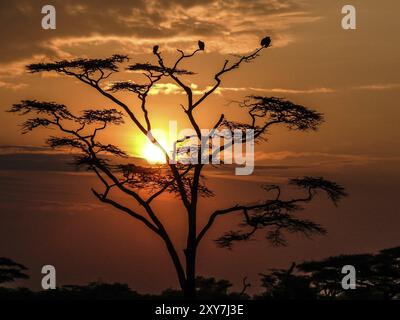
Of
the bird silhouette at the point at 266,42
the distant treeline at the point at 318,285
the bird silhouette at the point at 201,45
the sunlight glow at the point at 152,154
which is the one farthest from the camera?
the distant treeline at the point at 318,285

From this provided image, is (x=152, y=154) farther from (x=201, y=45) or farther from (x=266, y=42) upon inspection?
(x=266, y=42)

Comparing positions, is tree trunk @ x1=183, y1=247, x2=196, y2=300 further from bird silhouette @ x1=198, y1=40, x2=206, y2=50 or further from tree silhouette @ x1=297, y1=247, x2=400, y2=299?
tree silhouette @ x1=297, y1=247, x2=400, y2=299

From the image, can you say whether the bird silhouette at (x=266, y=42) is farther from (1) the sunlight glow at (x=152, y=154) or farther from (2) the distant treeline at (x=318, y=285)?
(2) the distant treeline at (x=318, y=285)

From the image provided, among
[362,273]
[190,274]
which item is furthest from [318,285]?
[190,274]

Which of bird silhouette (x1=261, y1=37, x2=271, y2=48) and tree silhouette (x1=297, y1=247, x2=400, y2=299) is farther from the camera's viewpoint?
tree silhouette (x1=297, y1=247, x2=400, y2=299)

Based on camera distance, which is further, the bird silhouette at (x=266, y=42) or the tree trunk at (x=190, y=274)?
the bird silhouette at (x=266, y=42)

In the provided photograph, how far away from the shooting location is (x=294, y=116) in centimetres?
2600

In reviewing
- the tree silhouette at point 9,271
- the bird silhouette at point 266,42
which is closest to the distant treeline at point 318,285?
the tree silhouette at point 9,271

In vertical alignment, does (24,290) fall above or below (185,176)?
below

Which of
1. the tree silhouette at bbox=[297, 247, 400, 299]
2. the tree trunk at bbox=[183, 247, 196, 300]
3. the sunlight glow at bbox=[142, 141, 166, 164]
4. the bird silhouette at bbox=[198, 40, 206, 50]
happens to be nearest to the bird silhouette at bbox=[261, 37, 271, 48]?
the bird silhouette at bbox=[198, 40, 206, 50]

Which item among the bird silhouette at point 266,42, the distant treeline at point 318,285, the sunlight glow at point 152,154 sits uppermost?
the bird silhouette at point 266,42

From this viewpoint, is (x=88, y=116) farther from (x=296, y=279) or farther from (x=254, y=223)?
(x=296, y=279)
